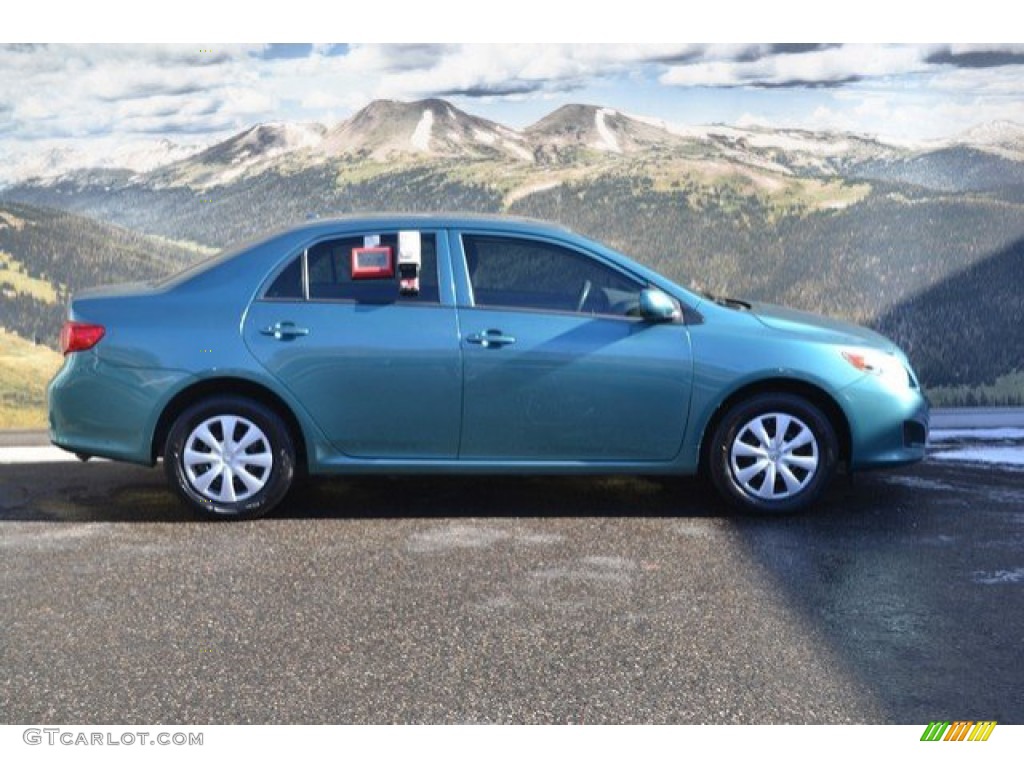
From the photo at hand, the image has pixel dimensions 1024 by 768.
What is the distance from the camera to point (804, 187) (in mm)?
10539

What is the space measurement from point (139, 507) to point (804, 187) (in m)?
5.57

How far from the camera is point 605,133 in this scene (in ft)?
33.3

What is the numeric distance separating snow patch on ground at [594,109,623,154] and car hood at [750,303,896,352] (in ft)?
9.90

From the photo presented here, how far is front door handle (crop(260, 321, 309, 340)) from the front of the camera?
6.80 metres

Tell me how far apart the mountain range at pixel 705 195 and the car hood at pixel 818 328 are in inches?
119

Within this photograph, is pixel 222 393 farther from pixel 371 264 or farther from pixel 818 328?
pixel 818 328

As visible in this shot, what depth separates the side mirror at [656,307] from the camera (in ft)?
22.3

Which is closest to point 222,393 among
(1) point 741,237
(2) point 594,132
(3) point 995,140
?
(2) point 594,132

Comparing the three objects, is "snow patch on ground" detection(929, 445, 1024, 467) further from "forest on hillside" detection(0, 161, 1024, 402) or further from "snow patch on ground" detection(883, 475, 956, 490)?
"forest on hillside" detection(0, 161, 1024, 402)

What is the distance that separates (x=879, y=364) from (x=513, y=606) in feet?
8.33

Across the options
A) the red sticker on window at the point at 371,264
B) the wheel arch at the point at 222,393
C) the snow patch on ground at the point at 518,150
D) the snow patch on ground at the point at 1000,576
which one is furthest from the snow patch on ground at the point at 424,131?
the snow patch on ground at the point at 1000,576

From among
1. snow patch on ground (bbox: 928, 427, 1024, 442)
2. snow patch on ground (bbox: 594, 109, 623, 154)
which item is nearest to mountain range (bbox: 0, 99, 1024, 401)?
snow patch on ground (bbox: 594, 109, 623, 154)
